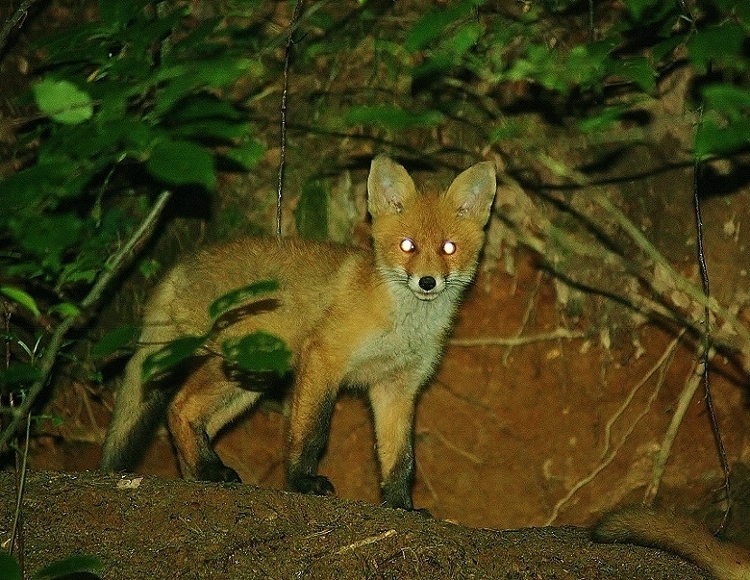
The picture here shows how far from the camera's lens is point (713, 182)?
18.7 ft

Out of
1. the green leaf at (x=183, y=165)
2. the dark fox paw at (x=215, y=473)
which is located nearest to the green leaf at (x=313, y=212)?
the dark fox paw at (x=215, y=473)

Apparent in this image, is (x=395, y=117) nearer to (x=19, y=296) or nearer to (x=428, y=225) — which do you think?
(x=19, y=296)

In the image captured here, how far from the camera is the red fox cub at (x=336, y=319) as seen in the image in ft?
15.9

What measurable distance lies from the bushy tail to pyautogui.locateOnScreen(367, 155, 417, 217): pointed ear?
149 centimetres

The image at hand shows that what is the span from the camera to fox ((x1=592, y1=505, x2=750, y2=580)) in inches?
148

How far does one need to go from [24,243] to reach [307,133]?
3988 mm

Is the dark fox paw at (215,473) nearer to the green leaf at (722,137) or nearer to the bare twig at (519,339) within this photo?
the bare twig at (519,339)

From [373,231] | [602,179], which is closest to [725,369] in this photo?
[602,179]

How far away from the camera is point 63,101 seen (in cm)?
198

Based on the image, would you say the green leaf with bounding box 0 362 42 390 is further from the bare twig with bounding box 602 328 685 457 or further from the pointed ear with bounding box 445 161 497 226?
the bare twig with bounding box 602 328 685 457

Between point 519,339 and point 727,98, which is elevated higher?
point 727,98

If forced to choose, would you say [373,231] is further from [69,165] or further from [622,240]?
[69,165]

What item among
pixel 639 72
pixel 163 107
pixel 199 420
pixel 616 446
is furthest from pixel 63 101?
pixel 616 446

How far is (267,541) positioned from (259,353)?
5.72 feet
